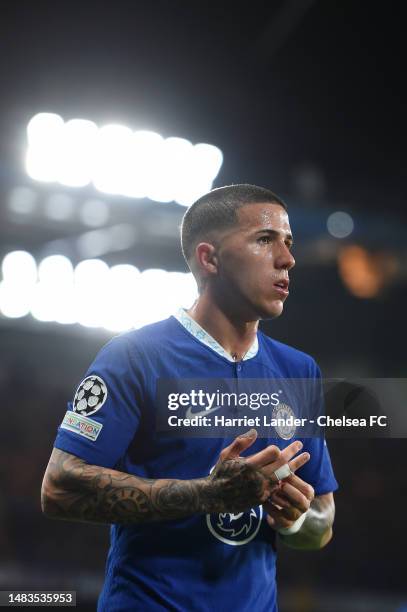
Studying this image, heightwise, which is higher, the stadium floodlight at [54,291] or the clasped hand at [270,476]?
the stadium floodlight at [54,291]

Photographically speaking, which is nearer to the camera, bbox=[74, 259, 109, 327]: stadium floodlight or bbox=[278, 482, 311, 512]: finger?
bbox=[278, 482, 311, 512]: finger

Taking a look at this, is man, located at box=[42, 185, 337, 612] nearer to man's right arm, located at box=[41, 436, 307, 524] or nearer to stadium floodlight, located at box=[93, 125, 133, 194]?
man's right arm, located at box=[41, 436, 307, 524]

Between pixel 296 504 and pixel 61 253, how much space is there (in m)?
6.45

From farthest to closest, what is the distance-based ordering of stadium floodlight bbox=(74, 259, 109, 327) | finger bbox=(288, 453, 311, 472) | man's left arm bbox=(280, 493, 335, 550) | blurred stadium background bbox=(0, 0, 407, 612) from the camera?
stadium floodlight bbox=(74, 259, 109, 327), blurred stadium background bbox=(0, 0, 407, 612), man's left arm bbox=(280, 493, 335, 550), finger bbox=(288, 453, 311, 472)

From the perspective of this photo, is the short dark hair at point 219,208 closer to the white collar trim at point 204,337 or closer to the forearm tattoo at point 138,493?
the white collar trim at point 204,337

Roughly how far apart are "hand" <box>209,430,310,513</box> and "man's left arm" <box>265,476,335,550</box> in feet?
0.25

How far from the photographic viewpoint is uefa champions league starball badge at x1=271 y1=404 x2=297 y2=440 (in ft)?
6.38

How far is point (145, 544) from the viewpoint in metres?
1.75

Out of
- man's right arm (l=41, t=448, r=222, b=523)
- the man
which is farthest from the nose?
man's right arm (l=41, t=448, r=222, b=523)

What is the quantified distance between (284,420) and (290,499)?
0.33m

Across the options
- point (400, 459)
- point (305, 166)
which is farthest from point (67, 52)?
point (400, 459)

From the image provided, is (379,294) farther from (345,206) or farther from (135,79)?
(135,79)

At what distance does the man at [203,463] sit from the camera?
5.39 ft

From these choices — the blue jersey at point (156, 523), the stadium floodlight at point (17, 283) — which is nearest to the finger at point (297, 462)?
the blue jersey at point (156, 523)
